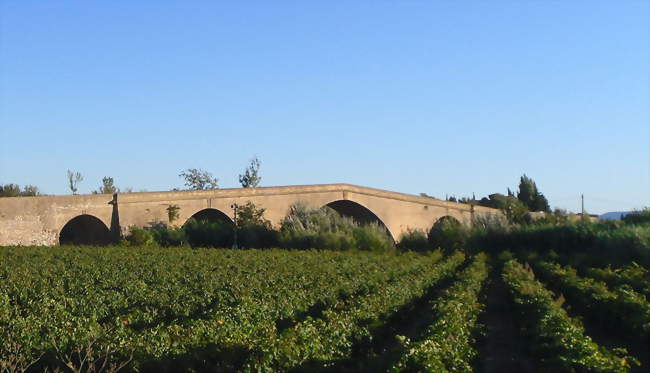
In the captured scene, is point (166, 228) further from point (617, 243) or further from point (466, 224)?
point (617, 243)

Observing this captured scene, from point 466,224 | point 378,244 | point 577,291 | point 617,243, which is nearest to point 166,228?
point 378,244

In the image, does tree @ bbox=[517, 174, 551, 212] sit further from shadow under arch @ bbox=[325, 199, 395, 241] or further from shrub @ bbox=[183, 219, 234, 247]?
shrub @ bbox=[183, 219, 234, 247]

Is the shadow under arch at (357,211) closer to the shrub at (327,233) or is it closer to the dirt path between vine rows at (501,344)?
the shrub at (327,233)

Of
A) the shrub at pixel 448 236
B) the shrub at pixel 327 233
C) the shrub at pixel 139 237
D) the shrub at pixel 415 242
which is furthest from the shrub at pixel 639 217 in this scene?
the shrub at pixel 139 237

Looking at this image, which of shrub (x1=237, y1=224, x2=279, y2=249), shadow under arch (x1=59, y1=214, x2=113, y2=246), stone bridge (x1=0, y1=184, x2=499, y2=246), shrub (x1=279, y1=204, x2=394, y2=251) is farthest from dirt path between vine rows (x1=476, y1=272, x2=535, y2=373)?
shadow under arch (x1=59, y1=214, x2=113, y2=246)

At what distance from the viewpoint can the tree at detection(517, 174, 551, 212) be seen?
269 feet

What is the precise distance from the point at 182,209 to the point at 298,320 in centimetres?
3395

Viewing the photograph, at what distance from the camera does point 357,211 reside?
58.2 m

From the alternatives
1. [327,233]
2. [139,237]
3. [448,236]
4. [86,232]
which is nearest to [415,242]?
[448,236]

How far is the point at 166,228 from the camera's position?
47.6 metres

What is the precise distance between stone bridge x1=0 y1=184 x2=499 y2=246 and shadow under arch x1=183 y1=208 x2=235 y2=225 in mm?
92

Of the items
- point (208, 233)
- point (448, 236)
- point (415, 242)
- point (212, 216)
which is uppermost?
point (212, 216)

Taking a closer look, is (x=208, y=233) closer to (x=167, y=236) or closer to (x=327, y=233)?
(x=167, y=236)

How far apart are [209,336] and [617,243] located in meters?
31.5
